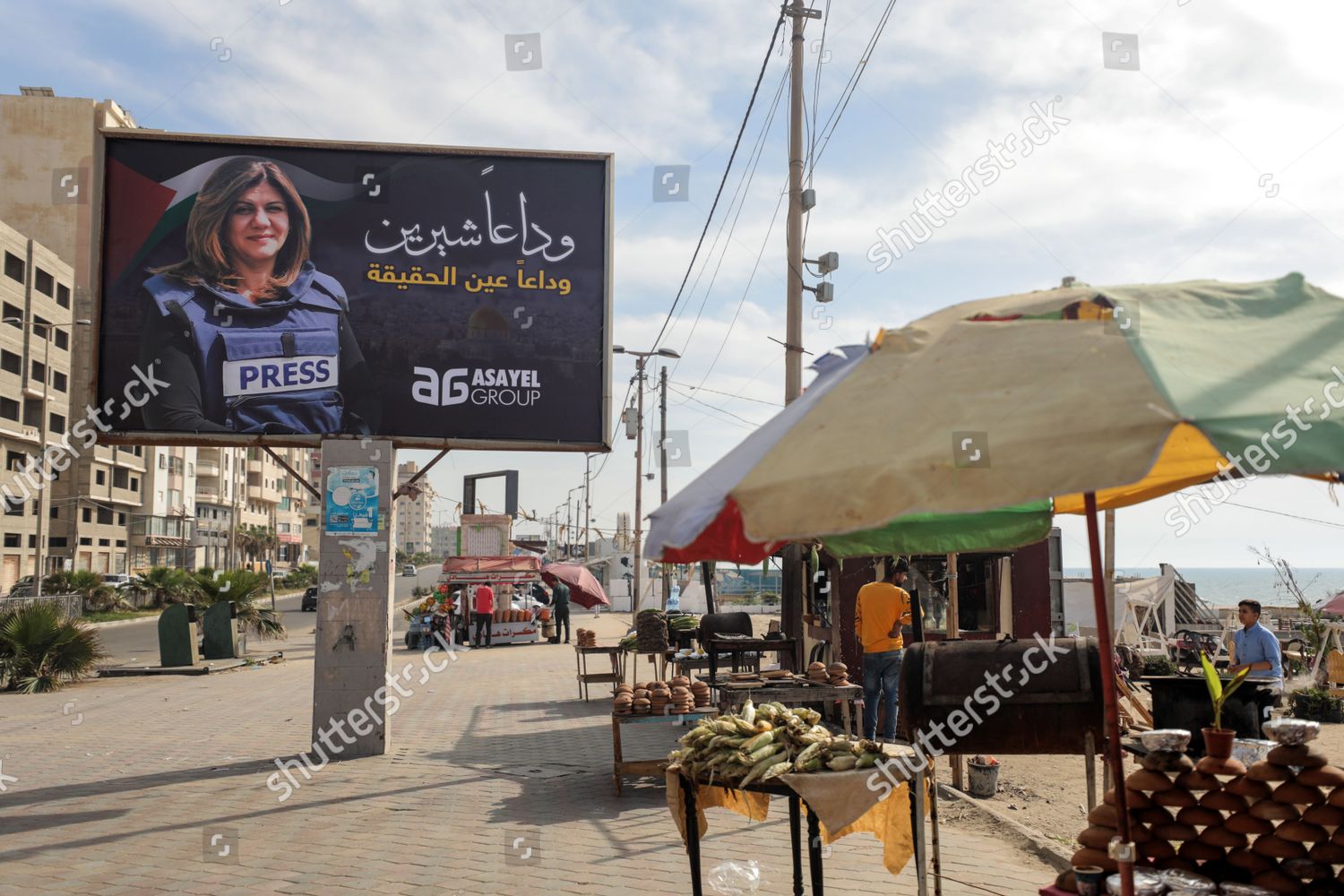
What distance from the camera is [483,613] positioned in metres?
31.0

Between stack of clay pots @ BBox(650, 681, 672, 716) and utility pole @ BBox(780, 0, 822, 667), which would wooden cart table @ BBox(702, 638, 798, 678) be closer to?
utility pole @ BBox(780, 0, 822, 667)

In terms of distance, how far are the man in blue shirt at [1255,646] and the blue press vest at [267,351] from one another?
1038 centimetres

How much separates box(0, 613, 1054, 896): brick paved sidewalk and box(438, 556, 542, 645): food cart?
17.3 m

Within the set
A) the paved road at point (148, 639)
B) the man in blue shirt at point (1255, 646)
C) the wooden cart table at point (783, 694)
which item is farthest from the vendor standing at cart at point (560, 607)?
the man in blue shirt at point (1255, 646)

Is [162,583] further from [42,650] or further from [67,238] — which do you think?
[67,238]

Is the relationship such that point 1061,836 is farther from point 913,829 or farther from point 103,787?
point 103,787

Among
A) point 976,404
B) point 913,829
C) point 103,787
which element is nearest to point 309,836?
point 103,787

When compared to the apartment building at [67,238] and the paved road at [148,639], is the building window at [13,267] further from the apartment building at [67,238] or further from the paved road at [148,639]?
the paved road at [148,639]

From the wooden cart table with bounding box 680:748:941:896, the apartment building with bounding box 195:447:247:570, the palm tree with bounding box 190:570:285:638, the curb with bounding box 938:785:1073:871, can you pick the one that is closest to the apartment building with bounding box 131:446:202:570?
the apartment building with bounding box 195:447:247:570

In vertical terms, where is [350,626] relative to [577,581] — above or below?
above

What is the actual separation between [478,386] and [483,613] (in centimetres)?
2067

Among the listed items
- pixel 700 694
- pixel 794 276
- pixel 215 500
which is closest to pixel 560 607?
pixel 794 276

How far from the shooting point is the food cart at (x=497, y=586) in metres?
32.2

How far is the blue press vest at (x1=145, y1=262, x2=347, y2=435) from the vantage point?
439 inches
